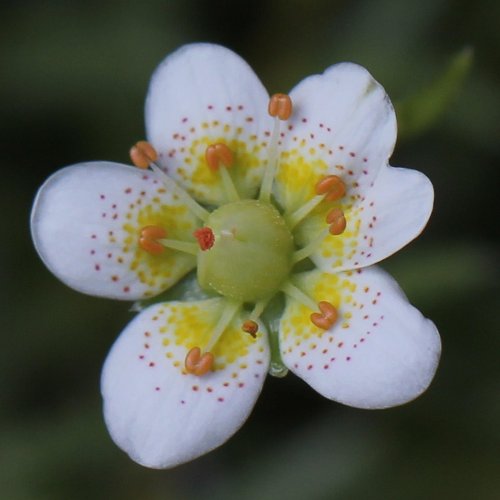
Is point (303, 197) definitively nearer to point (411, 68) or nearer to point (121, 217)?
point (121, 217)

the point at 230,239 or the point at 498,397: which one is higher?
the point at 230,239

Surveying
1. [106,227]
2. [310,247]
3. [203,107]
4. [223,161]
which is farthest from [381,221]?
[106,227]

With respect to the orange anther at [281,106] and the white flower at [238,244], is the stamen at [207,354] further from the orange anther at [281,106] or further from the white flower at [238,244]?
the orange anther at [281,106]

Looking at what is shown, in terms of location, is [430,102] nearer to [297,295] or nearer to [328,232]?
[328,232]

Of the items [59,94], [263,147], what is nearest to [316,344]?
[263,147]

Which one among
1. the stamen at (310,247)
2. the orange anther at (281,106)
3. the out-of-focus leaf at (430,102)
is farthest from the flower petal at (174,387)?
the out-of-focus leaf at (430,102)

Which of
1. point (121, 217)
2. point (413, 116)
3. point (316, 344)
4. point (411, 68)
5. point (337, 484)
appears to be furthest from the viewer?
point (411, 68)
